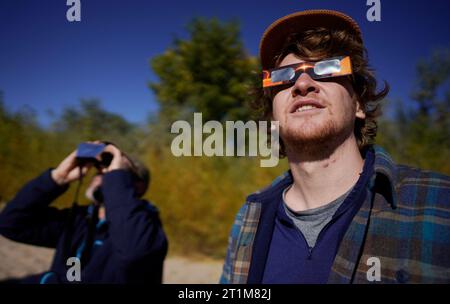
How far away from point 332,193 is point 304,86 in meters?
0.60

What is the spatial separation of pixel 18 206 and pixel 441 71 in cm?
1252

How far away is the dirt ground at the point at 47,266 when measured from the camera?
5.15 meters

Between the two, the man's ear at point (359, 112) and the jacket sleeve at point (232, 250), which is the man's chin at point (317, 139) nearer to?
the man's ear at point (359, 112)

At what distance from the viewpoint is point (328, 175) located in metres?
1.36

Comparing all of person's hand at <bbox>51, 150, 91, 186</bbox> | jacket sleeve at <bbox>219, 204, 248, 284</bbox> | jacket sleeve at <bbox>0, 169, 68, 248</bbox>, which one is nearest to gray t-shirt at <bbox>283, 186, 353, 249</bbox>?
jacket sleeve at <bbox>219, 204, 248, 284</bbox>

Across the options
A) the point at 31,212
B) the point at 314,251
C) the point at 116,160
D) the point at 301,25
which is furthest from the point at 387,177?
the point at 31,212

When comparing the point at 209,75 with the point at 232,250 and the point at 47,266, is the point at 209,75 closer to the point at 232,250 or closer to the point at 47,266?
the point at 47,266

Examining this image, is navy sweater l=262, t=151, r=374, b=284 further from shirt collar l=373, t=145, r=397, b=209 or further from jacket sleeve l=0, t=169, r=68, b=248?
jacket sleeve l=0, t=169, r=68, b=248

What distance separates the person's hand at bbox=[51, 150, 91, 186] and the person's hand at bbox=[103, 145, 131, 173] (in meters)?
0.34

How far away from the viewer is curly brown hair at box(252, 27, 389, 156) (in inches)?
61.7
